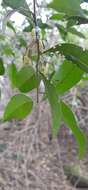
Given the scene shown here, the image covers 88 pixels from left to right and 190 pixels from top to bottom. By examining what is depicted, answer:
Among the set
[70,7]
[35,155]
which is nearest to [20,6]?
[70,7]

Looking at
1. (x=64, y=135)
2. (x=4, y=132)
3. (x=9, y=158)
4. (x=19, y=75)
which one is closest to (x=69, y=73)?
(x=19, y=75)

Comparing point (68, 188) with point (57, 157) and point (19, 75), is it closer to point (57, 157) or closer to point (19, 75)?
point (57, 157)

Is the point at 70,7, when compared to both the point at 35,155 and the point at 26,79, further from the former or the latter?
the point at 35,155

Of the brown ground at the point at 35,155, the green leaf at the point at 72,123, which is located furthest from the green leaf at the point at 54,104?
the brown ground at the point at 35,155

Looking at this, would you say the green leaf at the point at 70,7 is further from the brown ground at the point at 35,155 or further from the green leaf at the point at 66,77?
the brown ground at the point at 35,155

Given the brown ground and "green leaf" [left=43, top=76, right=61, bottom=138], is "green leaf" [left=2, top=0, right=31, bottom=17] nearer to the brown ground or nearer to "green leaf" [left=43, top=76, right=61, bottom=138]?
"green leaf" [left=43, top=76, right=61, bottom=138]

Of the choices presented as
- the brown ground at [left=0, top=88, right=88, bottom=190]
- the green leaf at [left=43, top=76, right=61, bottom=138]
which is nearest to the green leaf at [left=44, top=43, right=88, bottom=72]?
the green leaf at [left=43, top=76, right=61, bottom=138]
